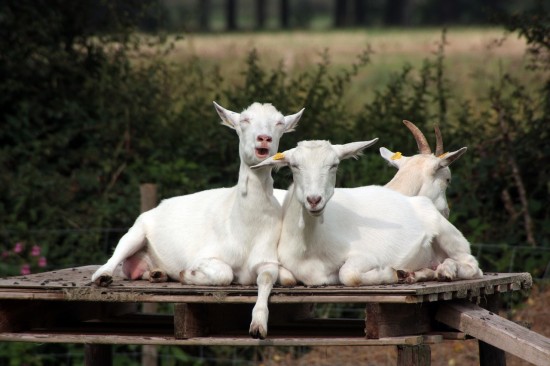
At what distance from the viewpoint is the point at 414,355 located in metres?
6.60

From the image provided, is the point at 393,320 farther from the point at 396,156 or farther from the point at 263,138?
the point at 396,156

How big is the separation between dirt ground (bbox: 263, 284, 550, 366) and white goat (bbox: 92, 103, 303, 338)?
11.3 ft

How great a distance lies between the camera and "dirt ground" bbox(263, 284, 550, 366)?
1041 cm

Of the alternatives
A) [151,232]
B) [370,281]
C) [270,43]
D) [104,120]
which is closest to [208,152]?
[104,120]

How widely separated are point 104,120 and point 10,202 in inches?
62.9

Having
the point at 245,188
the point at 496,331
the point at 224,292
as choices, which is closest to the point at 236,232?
the point at 245,188

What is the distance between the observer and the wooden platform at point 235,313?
6.60m

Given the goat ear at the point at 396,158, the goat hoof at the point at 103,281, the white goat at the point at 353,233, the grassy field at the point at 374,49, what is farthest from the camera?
the grassy field at the point at 374,49

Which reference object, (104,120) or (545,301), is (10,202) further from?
(545,301)

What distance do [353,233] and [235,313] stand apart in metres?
0.86

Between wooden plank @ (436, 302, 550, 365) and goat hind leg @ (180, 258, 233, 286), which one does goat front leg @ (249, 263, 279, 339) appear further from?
wooden plank @ (436, 302, 550, 365)

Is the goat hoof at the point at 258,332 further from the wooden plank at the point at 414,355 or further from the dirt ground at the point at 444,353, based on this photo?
the dirt ground at the point at 444,353

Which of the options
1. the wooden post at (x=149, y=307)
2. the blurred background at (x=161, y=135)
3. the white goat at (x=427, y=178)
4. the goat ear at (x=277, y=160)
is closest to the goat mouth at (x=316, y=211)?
the goat ear at (x=277, y=160)

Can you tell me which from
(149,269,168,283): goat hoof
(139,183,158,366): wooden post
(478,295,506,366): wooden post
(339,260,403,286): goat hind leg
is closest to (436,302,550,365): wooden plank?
(339,260,403,286): goat hind leg
